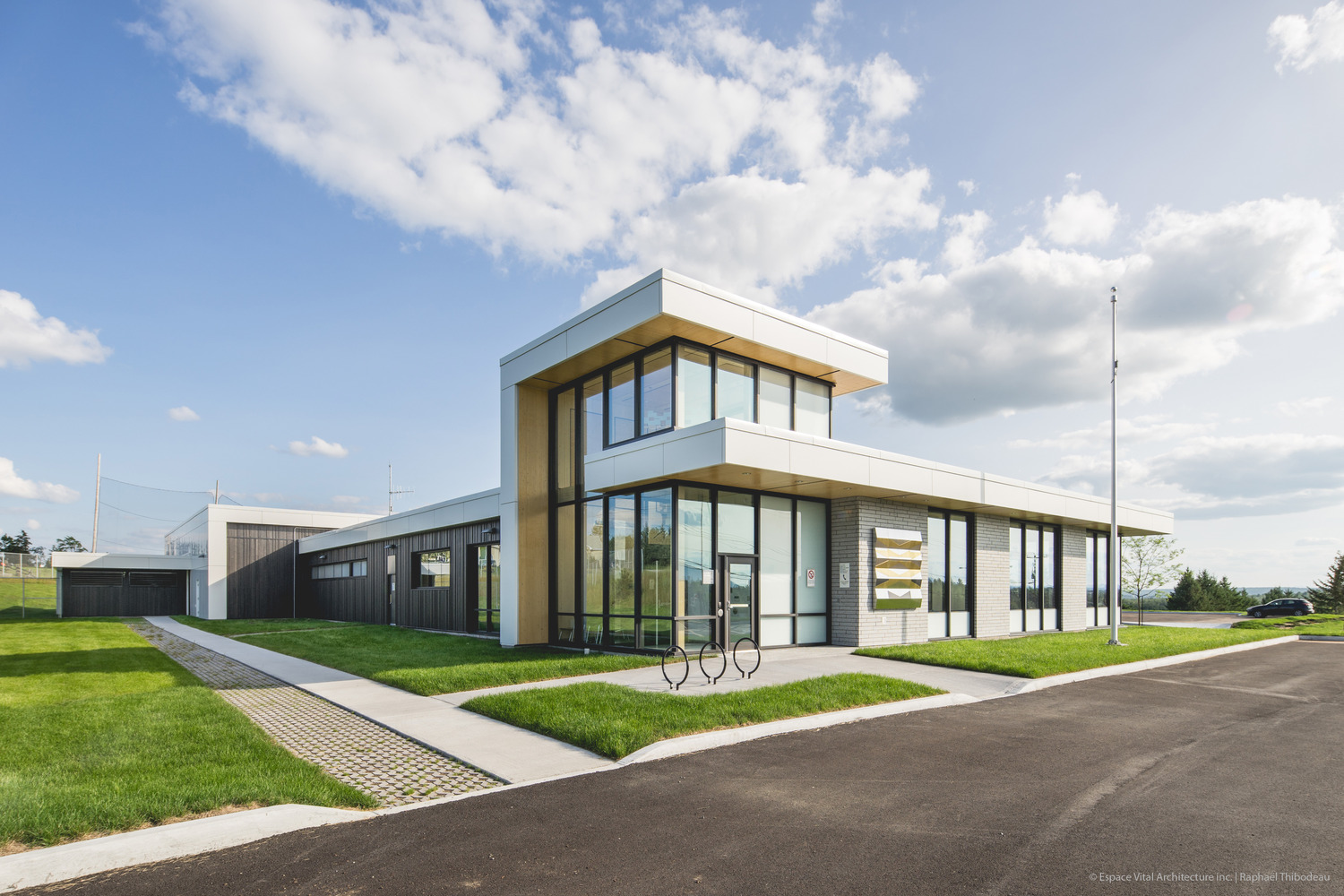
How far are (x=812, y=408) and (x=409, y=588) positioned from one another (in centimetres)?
1686

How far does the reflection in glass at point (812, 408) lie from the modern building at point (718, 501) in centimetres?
5

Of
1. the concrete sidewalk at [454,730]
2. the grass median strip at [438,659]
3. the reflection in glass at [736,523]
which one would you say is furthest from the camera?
the reflection in glass at [736,523]

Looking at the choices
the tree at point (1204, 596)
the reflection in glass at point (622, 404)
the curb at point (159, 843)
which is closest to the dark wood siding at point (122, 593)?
the reflection in glass at point (622, 404)

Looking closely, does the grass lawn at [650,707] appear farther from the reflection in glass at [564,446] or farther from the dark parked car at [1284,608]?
the dark parked car at [1284,608]

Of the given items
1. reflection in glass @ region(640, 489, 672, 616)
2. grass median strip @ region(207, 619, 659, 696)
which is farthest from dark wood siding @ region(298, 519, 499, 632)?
reflection in glass @ region(640, 489, 672, 616)

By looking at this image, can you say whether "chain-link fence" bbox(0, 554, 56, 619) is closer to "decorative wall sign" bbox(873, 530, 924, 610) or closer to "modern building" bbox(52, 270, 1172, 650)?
"modern building" bbox(52, 270, 1172, 650)

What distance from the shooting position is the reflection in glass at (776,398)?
16562 millimetres

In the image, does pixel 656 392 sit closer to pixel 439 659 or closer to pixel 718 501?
pixel 718 501

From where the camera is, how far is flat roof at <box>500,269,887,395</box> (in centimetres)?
1420

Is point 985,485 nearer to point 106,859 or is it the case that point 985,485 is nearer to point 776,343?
point 776,343

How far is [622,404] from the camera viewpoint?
16.4m

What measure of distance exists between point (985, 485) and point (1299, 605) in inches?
1322

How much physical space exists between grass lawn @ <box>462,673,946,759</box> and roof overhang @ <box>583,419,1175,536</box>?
397 cm

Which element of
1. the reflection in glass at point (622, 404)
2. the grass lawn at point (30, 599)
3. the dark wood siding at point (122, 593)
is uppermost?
the reflection in glass at point (622, 404)
